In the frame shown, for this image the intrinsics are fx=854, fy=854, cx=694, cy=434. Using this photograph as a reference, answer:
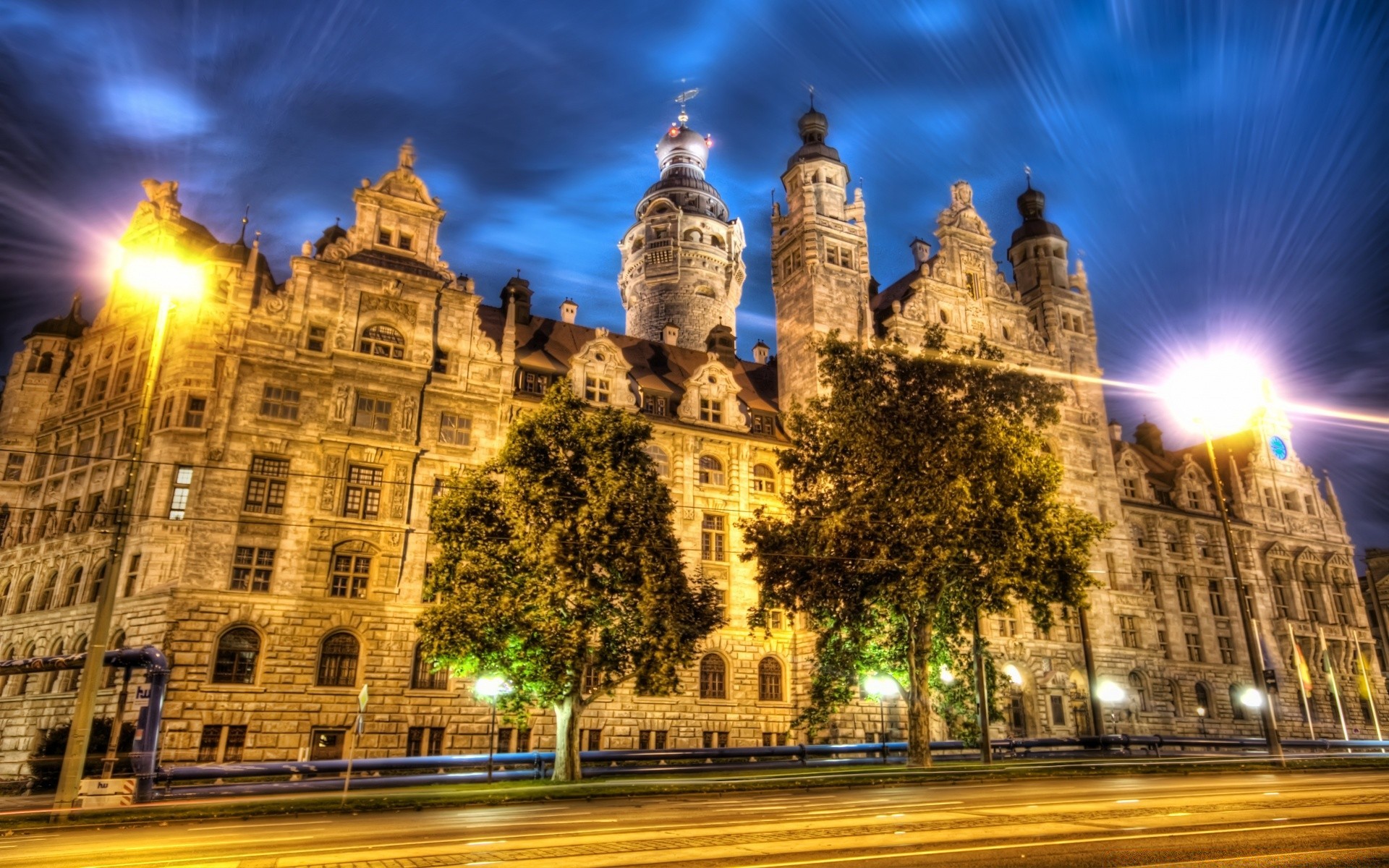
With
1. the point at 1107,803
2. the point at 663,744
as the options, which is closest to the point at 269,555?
the point at 663,744

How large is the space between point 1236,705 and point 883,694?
30922 mm

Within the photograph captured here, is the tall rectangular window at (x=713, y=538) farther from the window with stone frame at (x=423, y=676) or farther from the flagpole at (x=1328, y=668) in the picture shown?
the flagpole at (x=1328, y=668)

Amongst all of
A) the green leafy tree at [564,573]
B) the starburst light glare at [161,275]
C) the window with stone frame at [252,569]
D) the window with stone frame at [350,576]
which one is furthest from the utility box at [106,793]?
the window with stone frame at [350,576]

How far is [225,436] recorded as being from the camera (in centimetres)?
3456

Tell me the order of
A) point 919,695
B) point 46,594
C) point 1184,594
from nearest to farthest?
point 919,695
point 46,594
point 1184,594

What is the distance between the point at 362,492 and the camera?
3638 centimetres

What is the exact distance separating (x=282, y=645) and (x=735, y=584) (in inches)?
817

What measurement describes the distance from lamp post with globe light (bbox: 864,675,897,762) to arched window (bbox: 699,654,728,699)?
7.17 m

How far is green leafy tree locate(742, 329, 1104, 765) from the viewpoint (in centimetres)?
2959

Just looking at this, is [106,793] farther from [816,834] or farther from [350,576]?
[816,834]

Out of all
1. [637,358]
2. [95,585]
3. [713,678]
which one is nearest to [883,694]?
[713,678]

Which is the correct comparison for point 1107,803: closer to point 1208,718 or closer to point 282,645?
point 282,645

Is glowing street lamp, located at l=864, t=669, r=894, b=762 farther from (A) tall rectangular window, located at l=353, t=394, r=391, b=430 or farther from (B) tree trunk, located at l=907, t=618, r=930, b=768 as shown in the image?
(A) tall rectangular window, located at l=353, t=394, r=391, b=430

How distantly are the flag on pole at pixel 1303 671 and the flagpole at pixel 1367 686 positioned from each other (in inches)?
131
